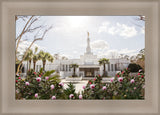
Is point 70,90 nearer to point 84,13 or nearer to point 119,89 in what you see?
point 119,89

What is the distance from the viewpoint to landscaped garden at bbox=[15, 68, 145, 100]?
3.75ft

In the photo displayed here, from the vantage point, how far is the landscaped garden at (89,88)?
114cm

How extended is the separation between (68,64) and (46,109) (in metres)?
0.65

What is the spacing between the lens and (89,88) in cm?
119

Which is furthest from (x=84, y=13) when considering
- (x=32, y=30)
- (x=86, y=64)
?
(x=86, y=64)

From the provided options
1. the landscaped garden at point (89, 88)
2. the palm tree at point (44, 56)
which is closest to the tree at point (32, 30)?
the palm tree at point (44, 56)

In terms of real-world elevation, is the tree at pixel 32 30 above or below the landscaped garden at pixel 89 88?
above

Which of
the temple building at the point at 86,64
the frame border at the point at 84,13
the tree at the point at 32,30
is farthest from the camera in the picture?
the temple building at the point at 86,64

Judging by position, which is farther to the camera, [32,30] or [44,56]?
[44,56]

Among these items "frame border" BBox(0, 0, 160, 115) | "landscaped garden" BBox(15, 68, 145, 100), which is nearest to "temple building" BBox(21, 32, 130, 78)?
"landscaped garden" BBox(15, 68, 145, 100)

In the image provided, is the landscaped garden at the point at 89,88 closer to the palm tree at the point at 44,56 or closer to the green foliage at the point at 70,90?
the green foliage at the point at 70,90

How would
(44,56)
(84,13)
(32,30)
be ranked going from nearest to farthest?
(84,13), (32,30), (44,56)

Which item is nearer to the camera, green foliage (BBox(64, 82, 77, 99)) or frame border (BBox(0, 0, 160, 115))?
frame border (BBox(0, 0, 160, 115))

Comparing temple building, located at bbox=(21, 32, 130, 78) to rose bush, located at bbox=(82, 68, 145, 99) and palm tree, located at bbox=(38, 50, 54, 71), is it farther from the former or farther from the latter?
rose bush, located at bbox=(82, 68, 145, 99)
